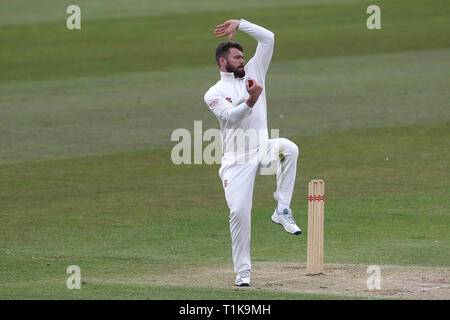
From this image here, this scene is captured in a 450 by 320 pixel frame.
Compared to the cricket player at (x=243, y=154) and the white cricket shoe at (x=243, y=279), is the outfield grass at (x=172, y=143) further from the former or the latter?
the cricket player at (x=243, y=154)

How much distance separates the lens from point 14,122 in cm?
2605

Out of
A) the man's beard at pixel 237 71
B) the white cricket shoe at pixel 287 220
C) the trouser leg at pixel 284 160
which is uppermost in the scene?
the man's beard at pixel 237 71

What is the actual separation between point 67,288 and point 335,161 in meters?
11.1

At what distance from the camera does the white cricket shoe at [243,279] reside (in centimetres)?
1148

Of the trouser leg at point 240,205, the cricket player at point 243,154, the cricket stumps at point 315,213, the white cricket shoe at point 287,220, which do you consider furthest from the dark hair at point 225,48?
the white cricket shoe at point 287,220

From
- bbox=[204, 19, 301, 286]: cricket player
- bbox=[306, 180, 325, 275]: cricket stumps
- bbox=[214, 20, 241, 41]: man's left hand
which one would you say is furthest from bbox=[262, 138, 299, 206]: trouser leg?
bbox=[214, 20, 241, 41]: man's left hand

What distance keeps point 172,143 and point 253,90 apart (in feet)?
41.9

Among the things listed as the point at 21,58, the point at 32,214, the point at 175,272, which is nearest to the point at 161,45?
the point at 21,58

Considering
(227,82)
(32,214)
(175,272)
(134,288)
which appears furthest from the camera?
(32,214)

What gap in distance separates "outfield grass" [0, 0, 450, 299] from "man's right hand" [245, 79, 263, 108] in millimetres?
2093

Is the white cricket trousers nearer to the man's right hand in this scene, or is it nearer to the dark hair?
the man's right hand

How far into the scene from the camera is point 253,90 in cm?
1077

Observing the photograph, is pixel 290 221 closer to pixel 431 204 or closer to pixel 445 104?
pixel 431 204

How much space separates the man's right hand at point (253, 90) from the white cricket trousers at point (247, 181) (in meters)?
1.00
